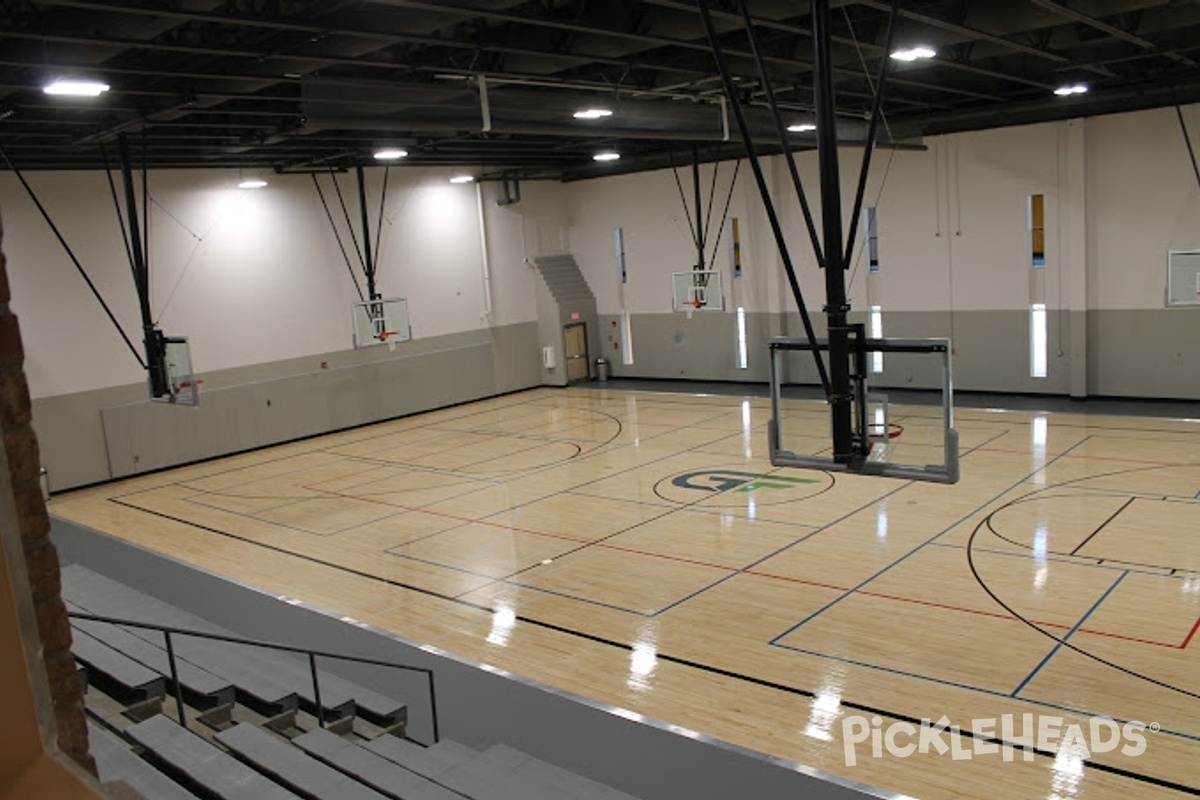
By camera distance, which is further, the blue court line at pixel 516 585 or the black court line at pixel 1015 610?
the blue court line at pixel 516 585

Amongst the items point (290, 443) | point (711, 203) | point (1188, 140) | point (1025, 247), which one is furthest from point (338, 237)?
point (1188, 140)

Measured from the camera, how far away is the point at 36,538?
188 centimetres

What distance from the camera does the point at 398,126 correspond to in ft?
36.4

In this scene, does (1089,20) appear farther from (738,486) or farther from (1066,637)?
(738,486)

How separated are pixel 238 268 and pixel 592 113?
34.1ft

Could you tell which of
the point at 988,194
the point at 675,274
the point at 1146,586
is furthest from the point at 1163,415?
the point at 675,274

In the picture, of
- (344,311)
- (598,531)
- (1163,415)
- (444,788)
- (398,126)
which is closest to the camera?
(444,788)

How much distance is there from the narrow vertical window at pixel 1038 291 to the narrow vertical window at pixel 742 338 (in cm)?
663

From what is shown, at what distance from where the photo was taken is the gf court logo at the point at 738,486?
44.3ft

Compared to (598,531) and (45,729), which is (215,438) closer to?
(598,531)

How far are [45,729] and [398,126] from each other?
10.2 meters

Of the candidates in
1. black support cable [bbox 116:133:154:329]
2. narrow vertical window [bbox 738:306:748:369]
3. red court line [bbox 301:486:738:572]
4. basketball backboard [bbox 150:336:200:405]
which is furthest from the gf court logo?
narrow vertical window [bbox 738:306:748:369]

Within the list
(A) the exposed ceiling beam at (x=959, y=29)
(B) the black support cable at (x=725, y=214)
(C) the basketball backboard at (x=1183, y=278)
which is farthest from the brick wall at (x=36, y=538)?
(B) the black support cable at (x=725, y=214)

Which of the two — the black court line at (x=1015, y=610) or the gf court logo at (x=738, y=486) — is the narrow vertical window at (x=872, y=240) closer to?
the gf court logo at (x=738, y=486)
